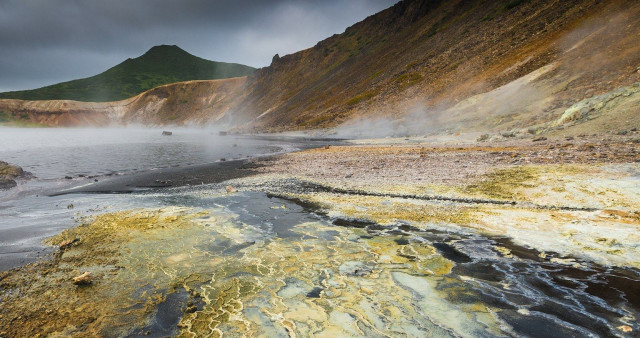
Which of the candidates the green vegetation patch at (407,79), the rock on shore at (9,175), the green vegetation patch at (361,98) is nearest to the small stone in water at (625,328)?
the rock on shore at (9,175)

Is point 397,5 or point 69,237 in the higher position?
point 397,5

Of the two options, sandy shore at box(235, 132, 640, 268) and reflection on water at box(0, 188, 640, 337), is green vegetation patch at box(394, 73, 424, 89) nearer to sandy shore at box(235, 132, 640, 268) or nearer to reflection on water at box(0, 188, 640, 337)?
sandy shore at box(235, 132, 640, 268)

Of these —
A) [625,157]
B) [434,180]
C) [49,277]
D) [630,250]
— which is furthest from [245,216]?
[625,157]

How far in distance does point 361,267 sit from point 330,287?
1085 mm

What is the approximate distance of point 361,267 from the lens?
22.8 ft

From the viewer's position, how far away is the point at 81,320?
17.0 feet

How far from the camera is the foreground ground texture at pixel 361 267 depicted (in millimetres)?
5082

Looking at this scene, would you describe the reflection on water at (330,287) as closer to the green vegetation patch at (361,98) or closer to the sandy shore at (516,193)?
the sandy shore at (516,193)

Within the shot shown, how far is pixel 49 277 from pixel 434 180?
13.9m

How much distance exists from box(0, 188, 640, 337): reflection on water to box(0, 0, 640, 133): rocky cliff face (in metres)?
24.2

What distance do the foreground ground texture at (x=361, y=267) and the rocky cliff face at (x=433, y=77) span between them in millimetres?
20315

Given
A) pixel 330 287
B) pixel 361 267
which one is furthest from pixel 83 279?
pixel 361 267

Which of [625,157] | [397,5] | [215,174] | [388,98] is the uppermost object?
[397,5]

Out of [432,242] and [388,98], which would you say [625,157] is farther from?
[388,98]
